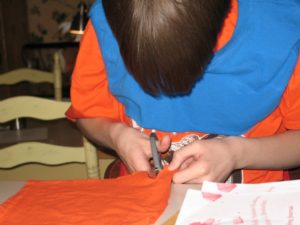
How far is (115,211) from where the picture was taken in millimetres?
559

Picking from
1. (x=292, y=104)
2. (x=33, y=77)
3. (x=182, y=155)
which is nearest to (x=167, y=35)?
(x=182, y=155)

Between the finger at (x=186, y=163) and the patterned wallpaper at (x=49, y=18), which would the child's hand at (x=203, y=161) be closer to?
the finger at (x=186, y=163)

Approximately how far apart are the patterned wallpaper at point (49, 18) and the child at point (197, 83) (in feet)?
11.7

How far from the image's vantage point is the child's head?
49 cm

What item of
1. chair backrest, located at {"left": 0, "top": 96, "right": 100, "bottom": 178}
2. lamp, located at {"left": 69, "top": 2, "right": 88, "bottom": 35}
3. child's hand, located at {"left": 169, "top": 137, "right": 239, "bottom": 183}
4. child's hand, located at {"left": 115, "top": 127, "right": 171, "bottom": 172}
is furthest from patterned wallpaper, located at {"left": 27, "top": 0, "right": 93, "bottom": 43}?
child's hand, located at {"left": 169, "top": 137, "right": 239, "bottom": 183}

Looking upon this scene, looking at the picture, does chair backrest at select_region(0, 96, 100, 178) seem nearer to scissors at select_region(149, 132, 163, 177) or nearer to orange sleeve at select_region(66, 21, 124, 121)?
orange sleeve at select_region(66, 21, 124, 121)

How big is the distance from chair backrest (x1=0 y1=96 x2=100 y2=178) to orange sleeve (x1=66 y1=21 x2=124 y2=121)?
3.7 inches

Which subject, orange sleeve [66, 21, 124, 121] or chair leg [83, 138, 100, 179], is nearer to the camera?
orange sleeve [66, 21, 124, 121]

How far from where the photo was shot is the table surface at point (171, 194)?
556 mm

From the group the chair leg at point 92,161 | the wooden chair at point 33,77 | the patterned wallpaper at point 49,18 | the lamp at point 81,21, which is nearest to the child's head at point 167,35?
the chair leg at point 92,161

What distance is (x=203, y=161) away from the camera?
63cm

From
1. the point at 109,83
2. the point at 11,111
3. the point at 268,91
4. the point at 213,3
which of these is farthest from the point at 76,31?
the point at 213,3

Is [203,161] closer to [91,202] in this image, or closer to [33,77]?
[91,202]

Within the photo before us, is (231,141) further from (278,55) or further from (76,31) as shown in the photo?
(76,31)
